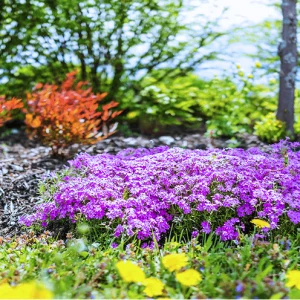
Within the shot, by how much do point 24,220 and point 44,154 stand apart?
2.56 m

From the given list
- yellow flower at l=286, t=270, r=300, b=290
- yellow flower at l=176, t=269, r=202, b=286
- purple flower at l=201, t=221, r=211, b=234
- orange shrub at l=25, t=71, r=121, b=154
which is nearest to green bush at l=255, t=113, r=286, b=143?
orange shrub at l=25, t=71, r=121, b=154

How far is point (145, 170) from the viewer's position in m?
3.60

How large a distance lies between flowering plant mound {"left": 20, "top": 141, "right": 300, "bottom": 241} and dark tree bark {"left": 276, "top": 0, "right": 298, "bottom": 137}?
10.0 ft

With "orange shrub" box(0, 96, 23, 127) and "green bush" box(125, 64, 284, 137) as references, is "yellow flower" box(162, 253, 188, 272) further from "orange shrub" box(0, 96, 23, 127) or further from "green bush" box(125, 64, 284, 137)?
"green bush" box(125, 64, 284, 137)

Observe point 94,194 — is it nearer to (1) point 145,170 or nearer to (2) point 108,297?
(1) point 145,170

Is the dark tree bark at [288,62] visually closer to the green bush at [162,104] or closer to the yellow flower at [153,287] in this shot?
the green bush at [162,104]

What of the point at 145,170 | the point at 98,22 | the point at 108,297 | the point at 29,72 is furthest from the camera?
the point at 29,72

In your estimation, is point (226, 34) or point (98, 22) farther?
point (226, 34)

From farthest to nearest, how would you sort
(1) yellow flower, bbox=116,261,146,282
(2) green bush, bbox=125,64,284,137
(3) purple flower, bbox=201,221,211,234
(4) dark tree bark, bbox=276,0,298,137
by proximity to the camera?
(2) green bush, bbox=125,64,284,137
(4) dark tree bark, bbox=276,0,298,137
(3) purple flower, bbox=201,221,211,234
(1) yellow flower, bbox=116,261,146,282

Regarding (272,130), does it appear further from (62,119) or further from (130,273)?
(130,273)

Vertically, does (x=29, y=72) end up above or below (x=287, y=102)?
above

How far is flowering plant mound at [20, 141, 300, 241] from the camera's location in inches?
122

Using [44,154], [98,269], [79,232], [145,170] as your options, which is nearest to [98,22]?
[44,154]

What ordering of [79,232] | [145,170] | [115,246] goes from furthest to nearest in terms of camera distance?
[145,170] < [79,232] < [115,246]
